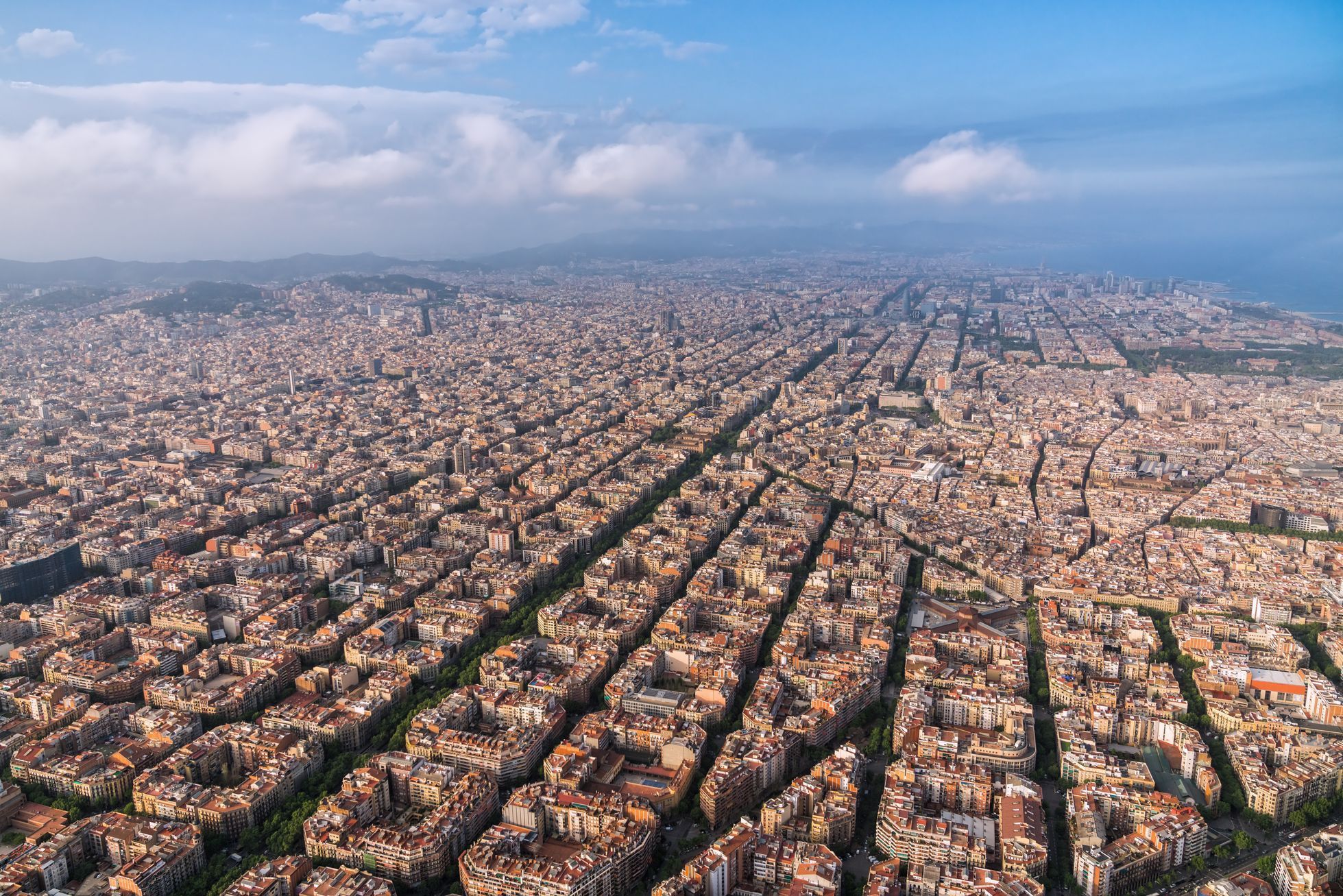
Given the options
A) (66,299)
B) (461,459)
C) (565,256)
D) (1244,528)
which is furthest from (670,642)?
(565,256)

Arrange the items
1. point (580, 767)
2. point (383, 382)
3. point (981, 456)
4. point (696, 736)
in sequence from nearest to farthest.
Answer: point (580, 767)
point (696, 736)
point (981, 456)
point (383, 382)

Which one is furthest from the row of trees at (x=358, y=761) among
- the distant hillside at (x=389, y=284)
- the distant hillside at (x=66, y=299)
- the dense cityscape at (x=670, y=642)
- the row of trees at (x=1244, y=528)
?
the distant hillside at (x=389, y=284)

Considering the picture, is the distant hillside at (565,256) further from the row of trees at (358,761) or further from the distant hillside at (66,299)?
the row of trees at (358,761)

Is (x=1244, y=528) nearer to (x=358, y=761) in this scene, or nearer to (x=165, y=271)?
(x=358, y=761)

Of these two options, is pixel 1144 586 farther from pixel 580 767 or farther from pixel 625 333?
pixel 625 333

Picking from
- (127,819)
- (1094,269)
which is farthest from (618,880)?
(1094,269)
